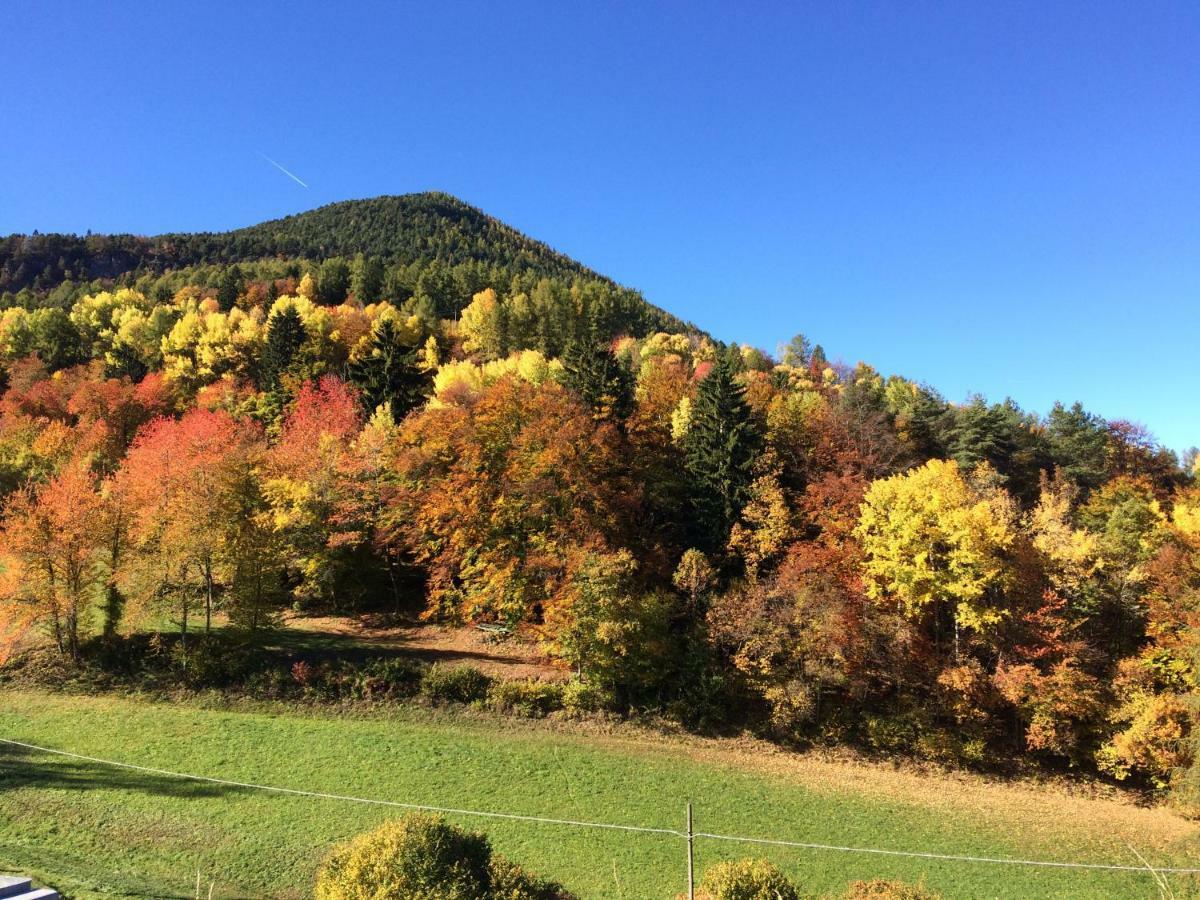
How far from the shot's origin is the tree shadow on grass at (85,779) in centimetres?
2012

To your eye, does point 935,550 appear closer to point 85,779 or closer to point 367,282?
point 85,779

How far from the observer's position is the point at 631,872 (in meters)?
18.3

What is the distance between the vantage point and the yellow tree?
93.6 feet

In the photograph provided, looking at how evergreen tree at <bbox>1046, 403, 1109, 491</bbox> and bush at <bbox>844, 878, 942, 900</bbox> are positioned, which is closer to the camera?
bush at <bbox>844, 878, 942, 900</bbox>

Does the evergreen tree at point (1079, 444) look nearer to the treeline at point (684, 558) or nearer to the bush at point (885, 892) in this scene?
the treeline at point (684, 558)

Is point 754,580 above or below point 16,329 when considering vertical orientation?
below

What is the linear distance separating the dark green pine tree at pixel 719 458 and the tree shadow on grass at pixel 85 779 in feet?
79.8

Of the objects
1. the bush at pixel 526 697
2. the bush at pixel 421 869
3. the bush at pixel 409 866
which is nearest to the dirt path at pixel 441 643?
the bush at pixel 526 697

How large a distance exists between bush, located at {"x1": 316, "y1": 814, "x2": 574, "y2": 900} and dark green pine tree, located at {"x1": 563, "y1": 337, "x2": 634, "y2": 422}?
2628 centimetres

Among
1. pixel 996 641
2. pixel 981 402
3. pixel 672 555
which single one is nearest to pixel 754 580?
pixel 672 555

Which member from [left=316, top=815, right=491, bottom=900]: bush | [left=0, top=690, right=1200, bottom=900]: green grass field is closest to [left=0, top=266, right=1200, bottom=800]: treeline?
[left=0, top=690, right=1200, bottom=900]: green grass field

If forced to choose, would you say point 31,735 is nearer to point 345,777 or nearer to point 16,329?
point 345,777

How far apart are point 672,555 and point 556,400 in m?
11.1

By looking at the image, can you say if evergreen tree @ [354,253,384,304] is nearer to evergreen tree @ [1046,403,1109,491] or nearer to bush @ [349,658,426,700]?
bush @ [349,658,426,700]
